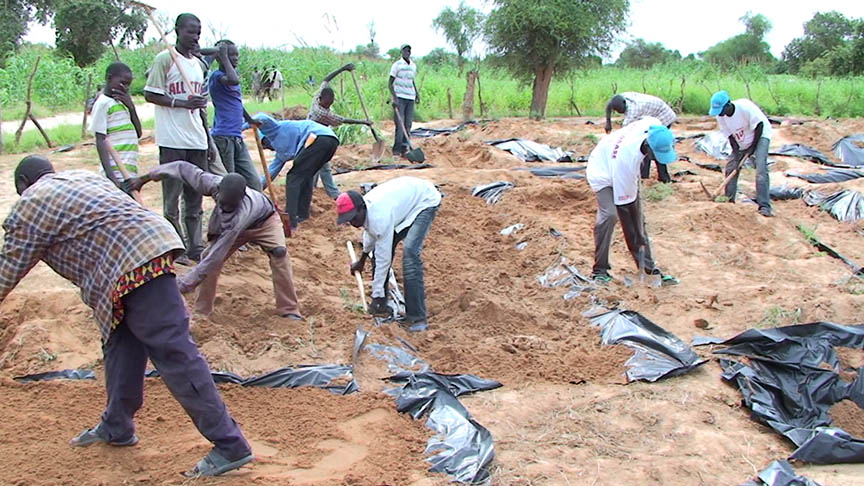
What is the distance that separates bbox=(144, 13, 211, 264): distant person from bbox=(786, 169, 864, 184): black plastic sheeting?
7.94 meters

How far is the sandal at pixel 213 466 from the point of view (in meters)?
3.15

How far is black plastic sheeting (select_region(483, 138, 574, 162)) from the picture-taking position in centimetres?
1120

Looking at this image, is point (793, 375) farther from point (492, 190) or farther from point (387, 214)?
point (492, 190)

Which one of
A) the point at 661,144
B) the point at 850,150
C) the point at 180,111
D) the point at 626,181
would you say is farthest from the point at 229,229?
the point at 850,150

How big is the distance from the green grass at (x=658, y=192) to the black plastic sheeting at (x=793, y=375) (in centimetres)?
383

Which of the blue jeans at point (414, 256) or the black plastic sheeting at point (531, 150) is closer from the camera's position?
the blue jeans at point (414, 256)

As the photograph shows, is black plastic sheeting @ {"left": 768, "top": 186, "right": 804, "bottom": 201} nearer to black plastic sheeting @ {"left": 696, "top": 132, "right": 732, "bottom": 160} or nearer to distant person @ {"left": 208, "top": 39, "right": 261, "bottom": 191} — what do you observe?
black plastic sheeting @ {"left": 696, "top": 132, "right": 732, "bottom": 160}

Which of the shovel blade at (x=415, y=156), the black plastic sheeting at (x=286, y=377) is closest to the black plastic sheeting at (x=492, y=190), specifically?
the shovel blade at (x=415, y=156)

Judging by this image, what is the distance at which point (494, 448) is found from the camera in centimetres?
353

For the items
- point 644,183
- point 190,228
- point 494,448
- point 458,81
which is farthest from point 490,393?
point 458,81

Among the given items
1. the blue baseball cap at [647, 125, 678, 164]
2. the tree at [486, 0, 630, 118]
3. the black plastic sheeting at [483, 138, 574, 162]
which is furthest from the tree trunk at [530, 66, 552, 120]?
the blue baseball cap at [647, 125, 678, 164]

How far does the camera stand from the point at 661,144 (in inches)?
214

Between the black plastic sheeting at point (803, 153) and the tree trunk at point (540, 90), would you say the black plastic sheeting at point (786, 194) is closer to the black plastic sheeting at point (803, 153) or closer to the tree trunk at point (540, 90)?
the black plastic sheeting at point (803, 153)

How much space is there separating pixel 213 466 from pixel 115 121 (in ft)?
9.57
